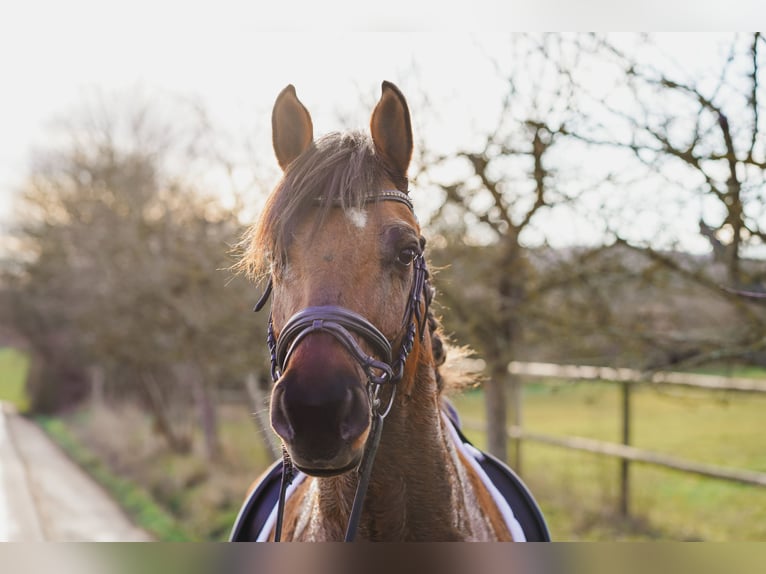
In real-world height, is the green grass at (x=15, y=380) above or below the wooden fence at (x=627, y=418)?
below

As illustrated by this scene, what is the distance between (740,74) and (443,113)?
5.39 ft

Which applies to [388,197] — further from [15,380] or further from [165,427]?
[15,380]

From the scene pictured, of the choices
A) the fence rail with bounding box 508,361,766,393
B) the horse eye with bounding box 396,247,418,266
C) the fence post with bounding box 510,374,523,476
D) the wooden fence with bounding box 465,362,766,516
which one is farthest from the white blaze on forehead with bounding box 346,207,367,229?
the fence post with bounding box 510,374,523,476

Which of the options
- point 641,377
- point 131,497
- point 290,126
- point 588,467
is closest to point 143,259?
point 131,497

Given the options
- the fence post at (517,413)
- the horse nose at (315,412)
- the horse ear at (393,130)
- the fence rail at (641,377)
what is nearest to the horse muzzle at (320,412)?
the horse nose at (315,412)

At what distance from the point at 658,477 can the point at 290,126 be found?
286 inches

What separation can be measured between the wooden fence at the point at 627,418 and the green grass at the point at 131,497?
3542mm

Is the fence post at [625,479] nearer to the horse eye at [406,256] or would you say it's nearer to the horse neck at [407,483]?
the horse neck at [407,483]

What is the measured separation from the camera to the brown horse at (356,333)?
142 cm

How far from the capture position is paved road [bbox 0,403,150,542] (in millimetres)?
6988

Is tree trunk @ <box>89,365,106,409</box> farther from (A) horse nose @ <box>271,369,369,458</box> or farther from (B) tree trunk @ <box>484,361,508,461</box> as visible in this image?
(A) horse nose @ <box>271,369,369,458</box>

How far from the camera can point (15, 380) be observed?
18766mm

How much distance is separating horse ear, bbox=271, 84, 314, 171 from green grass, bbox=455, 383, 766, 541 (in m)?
2.28

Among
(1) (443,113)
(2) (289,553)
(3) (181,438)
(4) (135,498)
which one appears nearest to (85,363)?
(3) (181,438)
